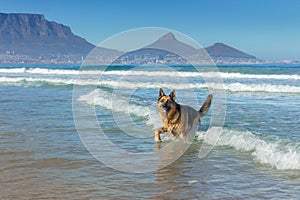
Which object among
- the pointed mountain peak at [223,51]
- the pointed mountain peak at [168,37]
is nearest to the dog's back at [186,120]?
the pointed mountain peak at [168,37]

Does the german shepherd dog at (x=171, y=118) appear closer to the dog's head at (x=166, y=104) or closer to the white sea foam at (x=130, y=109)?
the dog's head at (x=166, y=104)

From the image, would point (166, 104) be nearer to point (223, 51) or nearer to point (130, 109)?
point (130, 109)

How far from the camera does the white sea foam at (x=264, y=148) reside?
574 cm

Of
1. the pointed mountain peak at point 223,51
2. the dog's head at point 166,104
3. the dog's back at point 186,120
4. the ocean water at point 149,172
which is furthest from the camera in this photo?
the pointed mountain peak at point 223,51

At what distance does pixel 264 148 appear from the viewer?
21.5ft

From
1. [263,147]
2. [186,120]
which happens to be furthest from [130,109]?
[263,147]

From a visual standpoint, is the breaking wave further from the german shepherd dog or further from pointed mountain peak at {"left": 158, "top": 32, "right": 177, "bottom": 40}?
pointed mountain peak at {"left": 158, "top": 32, "right": 177, "bottom": 40}

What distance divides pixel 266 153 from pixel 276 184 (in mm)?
→ 1503

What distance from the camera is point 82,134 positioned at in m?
8.45

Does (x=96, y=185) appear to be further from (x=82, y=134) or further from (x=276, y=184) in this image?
(x=82, y=134)

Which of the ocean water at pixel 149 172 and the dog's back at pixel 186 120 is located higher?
the dog's back at pixel 186 120

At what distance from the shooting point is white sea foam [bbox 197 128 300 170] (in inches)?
226

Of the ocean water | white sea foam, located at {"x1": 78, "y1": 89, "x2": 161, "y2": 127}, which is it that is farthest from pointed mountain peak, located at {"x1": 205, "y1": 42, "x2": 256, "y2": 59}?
the ocean water

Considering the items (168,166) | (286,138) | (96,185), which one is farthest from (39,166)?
(286,138)
